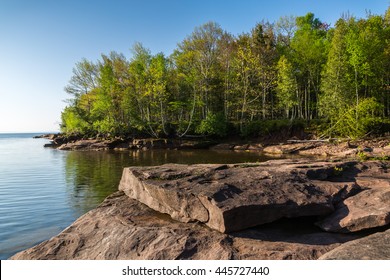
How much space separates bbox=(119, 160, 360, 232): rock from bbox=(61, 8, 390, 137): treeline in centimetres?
3044

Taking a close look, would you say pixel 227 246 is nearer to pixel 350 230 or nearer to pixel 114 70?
pixel 350 230

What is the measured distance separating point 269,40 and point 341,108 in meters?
17.8

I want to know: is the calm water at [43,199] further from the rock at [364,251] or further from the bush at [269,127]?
the bush at [269,127]

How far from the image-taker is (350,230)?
679 centimetres

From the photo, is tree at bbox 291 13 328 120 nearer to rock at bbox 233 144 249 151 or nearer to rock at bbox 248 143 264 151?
Result: rock at bbox 248 143 264 151

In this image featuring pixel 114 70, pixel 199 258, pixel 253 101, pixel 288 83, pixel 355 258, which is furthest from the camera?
pixel 114 70

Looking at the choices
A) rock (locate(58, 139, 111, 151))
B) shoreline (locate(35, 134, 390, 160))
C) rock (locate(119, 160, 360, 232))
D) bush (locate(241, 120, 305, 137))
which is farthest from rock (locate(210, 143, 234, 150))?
rock (locate(119, 160, 360, 232))

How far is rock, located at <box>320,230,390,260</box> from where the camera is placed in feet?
15.1

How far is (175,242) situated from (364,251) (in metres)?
3.80

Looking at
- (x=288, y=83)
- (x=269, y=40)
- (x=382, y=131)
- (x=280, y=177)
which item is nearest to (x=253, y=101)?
(x=288, y=83)

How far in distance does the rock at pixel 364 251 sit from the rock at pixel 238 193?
2.18 m

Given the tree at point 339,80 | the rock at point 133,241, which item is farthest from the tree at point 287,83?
the rock at point 133,241

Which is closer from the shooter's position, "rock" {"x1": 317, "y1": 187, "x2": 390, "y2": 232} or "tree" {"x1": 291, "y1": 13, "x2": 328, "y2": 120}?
"rock" {"x1": 317, "y1": 187, "x2": 390, "y2": 232}

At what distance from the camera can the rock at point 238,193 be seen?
6.89 metres
